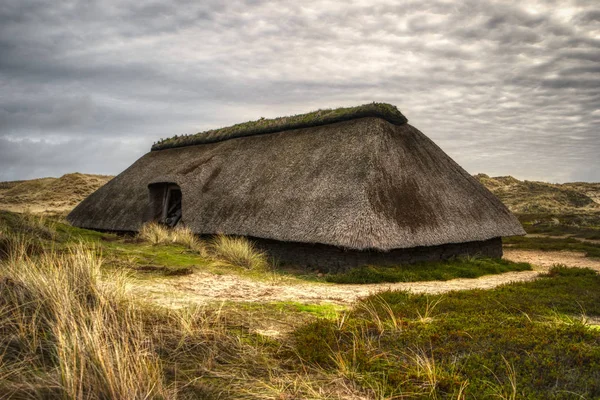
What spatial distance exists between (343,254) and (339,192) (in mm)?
2018

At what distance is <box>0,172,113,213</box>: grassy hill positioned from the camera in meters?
41.4

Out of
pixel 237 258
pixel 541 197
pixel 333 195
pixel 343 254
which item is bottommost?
pixel 237 258

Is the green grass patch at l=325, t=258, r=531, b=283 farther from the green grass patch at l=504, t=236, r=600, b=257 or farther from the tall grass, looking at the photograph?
the tall grass

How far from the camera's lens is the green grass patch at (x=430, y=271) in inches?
455

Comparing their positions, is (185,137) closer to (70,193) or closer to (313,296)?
(313,296)

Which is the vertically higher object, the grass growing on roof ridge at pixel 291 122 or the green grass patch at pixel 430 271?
the grass growing on roof ridge at pixel 291 122

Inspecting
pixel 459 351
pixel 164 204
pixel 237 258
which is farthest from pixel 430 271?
pixel 164 204

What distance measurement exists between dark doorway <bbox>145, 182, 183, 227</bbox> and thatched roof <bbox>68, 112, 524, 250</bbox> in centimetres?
55

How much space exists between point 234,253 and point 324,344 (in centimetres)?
757

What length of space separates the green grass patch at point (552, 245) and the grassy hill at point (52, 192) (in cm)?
3573

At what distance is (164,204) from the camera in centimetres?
2005

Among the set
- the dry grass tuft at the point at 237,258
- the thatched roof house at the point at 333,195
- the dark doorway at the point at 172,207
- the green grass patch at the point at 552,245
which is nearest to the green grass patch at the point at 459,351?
the thatched roof house at the point at 333,195

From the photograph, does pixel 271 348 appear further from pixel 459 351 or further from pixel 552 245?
pixel 552 245

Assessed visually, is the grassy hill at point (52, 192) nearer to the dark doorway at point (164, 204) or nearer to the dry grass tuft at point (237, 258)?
the dark doorway at point (164, 204)
